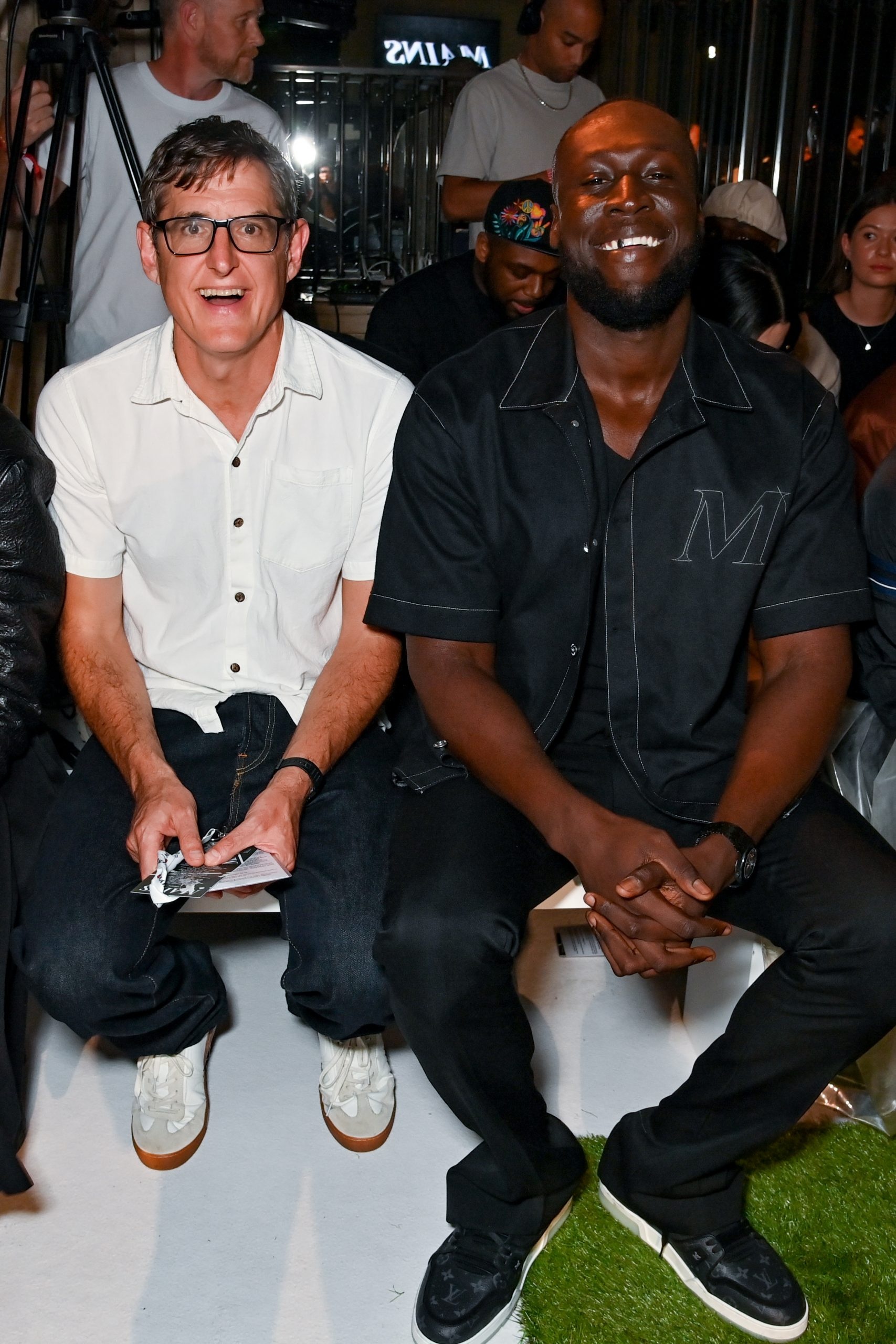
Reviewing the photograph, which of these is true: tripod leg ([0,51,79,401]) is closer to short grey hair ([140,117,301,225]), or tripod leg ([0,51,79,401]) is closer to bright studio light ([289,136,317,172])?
short grey hair ([140,117,301,225])

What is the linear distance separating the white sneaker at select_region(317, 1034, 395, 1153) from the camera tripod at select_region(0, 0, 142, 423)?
1513 millimetres

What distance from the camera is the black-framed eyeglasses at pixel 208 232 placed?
1.86 metres

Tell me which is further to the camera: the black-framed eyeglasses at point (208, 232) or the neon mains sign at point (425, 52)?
the neon mains sign at point (425, 52)

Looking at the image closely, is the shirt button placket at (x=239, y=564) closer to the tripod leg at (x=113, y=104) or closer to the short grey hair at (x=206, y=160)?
the short grey hair at (x=206, y=160)

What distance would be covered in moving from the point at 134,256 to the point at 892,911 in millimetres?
2249

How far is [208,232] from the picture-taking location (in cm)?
186

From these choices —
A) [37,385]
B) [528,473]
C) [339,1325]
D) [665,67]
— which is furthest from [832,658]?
[665,67]

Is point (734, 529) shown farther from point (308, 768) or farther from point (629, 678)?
point (308, 768)

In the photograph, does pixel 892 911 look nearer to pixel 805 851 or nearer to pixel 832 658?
pixel 805 851

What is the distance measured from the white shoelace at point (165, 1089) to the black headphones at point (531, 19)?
9.83 ft

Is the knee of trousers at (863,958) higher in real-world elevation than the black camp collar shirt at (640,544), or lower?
lower

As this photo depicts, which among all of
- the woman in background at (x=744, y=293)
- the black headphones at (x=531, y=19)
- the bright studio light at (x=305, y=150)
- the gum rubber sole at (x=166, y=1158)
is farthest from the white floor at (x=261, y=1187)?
the bright studio light at (x=305, y=150)

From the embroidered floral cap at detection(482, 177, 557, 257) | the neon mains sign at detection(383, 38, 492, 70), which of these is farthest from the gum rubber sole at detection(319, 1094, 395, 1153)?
the neon mains sign at detection(383, 38, 492, 70)

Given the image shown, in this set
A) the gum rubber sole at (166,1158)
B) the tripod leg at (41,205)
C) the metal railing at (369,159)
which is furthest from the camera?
the metal railing at (369,159)
